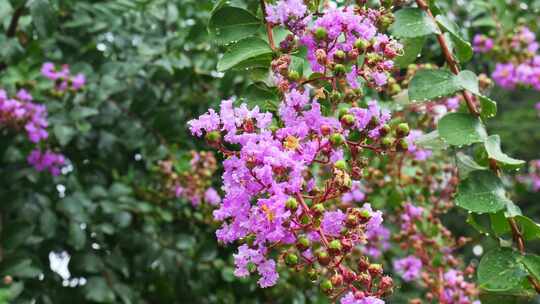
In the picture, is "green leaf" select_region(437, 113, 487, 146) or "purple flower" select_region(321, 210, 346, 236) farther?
"green leaf" select_region(437, 113, 487, 146)

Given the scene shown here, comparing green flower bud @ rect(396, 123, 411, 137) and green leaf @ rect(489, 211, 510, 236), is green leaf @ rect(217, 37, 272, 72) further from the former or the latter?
green leaf @ rect(489, 211, 510, 236)

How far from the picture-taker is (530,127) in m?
5.20

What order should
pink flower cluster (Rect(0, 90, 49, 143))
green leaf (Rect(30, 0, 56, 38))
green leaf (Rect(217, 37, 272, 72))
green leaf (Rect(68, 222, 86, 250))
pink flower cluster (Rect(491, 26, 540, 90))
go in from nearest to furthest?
green leaf (Rect(217, 37, 272, 72)) → green leaf (Rect(30, 0, 56, 38)) → pink flower cluster (Rect(0, 90, 49, 143)) → green leaf (Rect(68, 222, 86, 250)) → pink flower cluster (Rect(491, 26, 540, 90))

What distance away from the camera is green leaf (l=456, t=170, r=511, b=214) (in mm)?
1194

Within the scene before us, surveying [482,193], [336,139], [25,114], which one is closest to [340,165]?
[336,139]

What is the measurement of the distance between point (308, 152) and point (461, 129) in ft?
1.25

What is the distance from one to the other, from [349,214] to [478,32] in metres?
2.03

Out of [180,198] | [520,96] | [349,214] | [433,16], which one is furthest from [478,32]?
[520,96]

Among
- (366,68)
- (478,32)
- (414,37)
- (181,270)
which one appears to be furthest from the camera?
(478,32)

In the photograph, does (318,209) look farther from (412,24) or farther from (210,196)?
(210,196)

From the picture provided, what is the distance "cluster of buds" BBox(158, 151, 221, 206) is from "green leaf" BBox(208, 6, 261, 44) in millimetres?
891

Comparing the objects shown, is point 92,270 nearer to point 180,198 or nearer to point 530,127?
point 180,198

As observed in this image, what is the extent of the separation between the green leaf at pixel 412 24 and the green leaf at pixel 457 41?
0.05 feet

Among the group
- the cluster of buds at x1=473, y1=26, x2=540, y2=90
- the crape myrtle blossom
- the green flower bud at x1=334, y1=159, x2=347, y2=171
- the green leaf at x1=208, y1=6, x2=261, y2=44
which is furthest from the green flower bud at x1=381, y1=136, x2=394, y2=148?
the cluster of buds at x1=473, y1=26, x2=540, y2=90
